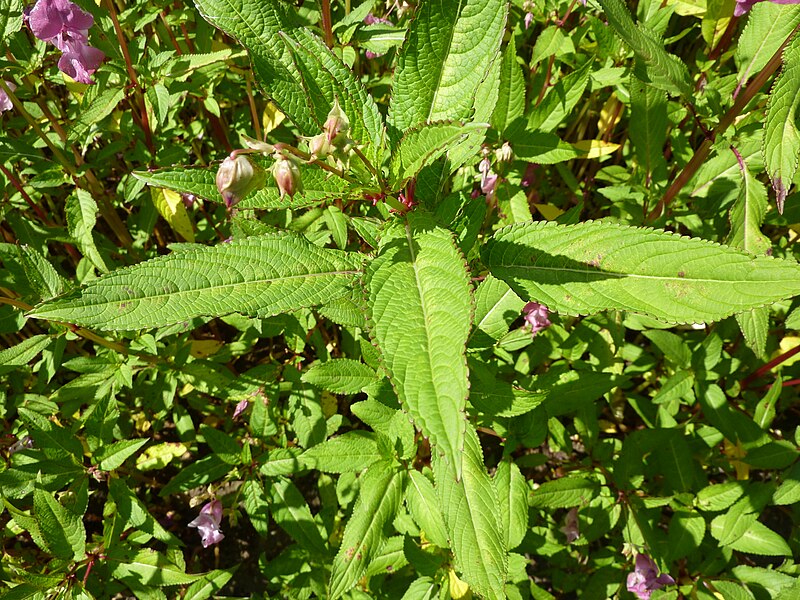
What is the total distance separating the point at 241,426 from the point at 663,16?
2.80m

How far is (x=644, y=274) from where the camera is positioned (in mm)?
1091

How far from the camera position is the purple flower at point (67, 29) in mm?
1992

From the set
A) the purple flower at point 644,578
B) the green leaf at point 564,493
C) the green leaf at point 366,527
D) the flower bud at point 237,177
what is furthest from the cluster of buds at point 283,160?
the purple flower at point 644,578

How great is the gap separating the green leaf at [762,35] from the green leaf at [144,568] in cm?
274

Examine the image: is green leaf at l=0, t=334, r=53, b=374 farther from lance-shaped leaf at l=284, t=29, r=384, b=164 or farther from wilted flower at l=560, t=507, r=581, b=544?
wilted flower at l=560, t=507, r=581, b=544

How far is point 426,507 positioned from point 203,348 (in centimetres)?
146

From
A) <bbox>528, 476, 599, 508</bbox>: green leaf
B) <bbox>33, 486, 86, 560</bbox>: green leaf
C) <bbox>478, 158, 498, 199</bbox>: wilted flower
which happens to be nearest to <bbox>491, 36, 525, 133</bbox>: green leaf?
<bbox>478, 158, 498, 199</bbox>: wilted flower

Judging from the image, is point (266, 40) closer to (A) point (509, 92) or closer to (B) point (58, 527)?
(A) point (509, 92)

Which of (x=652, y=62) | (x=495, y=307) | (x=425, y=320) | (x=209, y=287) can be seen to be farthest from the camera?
(x=495, y=307)

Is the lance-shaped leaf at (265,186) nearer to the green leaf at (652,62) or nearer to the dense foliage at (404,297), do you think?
the dense foliage at (404,297)

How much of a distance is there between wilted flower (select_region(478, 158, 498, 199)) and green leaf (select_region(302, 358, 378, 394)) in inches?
34.2

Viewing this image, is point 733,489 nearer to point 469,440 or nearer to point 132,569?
point 469,440

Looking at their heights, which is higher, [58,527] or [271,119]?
[271,119]

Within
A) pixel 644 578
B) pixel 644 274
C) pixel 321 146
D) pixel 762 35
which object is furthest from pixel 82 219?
pixel 644 578
